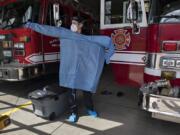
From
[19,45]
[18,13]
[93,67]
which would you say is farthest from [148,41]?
[18,13]

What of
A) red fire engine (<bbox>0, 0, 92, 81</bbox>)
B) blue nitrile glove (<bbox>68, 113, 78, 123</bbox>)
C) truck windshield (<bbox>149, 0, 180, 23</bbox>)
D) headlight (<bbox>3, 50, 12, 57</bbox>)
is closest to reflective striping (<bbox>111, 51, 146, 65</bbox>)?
truck windshield (<bbox>149, 0, 180, 23</bbox>)

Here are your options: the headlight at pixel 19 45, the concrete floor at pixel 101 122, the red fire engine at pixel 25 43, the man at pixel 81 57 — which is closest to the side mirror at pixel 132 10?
the man at pixel 81 57

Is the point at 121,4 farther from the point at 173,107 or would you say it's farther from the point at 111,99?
the point at 173,107

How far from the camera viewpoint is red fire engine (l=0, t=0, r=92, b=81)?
264 inches

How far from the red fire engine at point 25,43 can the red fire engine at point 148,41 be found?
133cm

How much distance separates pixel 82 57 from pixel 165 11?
66.2 inches

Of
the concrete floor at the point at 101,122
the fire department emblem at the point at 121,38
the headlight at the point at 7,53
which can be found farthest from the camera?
the headlight at the point at 7,53

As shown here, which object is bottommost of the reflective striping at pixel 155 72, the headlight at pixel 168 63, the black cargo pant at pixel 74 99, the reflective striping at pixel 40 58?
the black cargo pant at pixel 74 99

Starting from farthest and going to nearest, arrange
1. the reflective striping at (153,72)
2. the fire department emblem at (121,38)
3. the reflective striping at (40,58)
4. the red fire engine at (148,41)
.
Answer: the reflective striping at (40,58) < the fire department emblem at (121,38) < the reflective striping at (153,72) < the red fire engine at (148,41)

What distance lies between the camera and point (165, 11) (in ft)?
16.0

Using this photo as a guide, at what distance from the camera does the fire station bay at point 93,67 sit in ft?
15.3

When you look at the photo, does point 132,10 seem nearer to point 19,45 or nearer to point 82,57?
point 82,57

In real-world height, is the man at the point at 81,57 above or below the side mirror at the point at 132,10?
below

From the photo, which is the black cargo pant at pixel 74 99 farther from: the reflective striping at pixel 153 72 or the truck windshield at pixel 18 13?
the truck windshield at pixel 18 13
